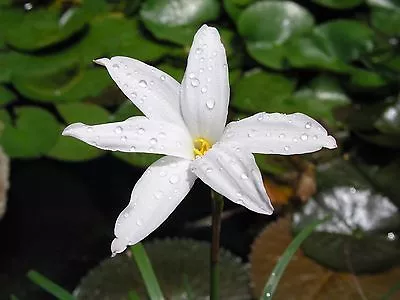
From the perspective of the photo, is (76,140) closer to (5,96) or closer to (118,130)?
(5,96)

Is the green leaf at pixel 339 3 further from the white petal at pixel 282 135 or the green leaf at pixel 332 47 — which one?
the white petal at pixel 282 135

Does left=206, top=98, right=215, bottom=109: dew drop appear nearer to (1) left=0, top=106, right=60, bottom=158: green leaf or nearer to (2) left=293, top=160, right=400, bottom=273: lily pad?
(2) left=293, top=160, right=400, bottom=273: lily pad

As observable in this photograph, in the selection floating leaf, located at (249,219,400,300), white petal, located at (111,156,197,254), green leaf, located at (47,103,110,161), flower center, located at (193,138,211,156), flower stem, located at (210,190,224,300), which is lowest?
floating leaf, located at (249,219,400,300)

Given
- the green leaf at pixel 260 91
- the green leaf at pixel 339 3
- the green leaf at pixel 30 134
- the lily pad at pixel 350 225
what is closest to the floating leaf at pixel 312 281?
the lily pad at pixel 350 225

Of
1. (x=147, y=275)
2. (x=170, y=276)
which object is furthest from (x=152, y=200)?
(x=170, y=276)

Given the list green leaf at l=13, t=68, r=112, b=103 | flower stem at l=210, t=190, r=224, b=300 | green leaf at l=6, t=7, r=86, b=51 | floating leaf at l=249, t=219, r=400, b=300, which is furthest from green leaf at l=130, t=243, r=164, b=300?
green leaf at l=6, t=7, r=86, b=51

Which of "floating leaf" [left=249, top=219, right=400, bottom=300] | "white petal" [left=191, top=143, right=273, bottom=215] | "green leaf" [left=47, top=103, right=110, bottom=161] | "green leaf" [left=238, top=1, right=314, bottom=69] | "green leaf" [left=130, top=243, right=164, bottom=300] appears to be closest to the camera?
"white petal" [left=191, top=143, right=273, bottom=215]

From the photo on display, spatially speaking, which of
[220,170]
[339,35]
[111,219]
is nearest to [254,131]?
[220,170]
